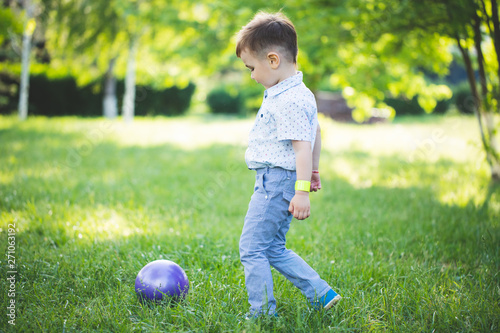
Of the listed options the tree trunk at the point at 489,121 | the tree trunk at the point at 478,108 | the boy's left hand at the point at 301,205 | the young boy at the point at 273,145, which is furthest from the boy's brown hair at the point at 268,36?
the tree trunk at the point at 478,108

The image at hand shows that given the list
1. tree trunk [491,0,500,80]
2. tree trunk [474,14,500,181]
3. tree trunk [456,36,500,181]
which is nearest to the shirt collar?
tree trunk [491,0,500,80]

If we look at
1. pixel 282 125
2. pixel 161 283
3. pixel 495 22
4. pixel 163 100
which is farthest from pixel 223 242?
pixel 163 100

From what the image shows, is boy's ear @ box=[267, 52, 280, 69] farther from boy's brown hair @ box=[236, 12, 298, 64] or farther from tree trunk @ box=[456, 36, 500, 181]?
tree trunk @ box=[456, 36, 500, 181]

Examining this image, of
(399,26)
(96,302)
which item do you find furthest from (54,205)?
(399,26)

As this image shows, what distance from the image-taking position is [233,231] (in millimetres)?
3863

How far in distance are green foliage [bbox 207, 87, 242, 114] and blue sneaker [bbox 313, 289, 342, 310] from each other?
20.7 m

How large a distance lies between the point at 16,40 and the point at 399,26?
14248 mm

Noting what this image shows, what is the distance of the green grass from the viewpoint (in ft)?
7.84

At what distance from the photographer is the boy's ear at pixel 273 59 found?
2217 mm

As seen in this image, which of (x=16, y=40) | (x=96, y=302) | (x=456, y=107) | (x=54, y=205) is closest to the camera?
(x=96, y=302)

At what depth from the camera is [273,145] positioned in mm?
2293

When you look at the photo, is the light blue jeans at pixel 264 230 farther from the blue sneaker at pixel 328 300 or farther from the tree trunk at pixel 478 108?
the tree trunk at pixel 478 108

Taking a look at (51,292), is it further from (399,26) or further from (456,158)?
(456,158)

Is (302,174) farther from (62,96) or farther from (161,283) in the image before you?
(62,96)
